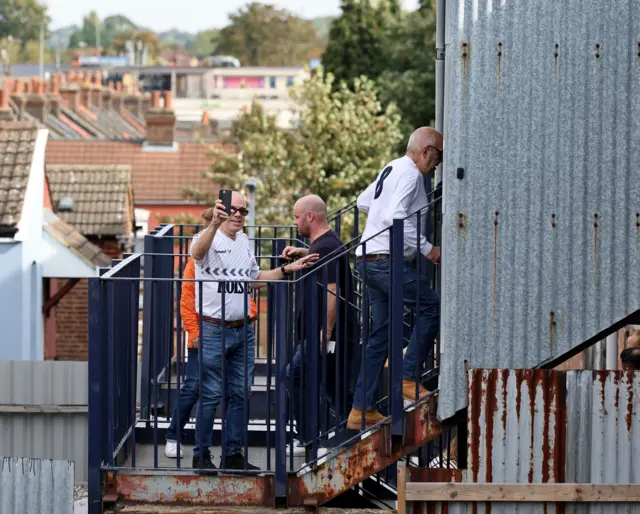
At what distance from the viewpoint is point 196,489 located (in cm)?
771

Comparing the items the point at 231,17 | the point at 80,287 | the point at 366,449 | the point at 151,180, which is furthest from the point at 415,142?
the point at 231,17

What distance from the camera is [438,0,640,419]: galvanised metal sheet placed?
720 cm

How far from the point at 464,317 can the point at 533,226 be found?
61 centimetres

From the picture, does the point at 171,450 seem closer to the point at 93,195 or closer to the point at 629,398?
the point at 629,398

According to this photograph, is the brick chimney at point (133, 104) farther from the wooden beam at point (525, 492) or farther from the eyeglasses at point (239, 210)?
the wooden beam at point (525, 492)

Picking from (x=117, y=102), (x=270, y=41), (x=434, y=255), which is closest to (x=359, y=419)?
(x=434, y=255)

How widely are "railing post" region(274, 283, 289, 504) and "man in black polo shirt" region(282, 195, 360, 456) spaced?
0.62ft

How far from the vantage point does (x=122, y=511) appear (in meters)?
7.62

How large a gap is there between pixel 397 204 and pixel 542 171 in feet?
2.89

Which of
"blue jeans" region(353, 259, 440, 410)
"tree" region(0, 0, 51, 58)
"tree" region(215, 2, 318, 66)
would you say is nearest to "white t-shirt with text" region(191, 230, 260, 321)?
"blue jeans" region(353, 259, 440, 410)

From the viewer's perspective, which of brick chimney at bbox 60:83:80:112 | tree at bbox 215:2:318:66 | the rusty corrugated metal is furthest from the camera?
tree at bbox 215:2:318:66

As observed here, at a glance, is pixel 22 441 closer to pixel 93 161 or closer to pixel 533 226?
pixel 533 226

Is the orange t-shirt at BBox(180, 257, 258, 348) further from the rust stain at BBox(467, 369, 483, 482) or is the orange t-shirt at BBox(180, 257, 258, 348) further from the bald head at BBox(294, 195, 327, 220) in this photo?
the rust stain at BBox(467, 369, 483, 482)

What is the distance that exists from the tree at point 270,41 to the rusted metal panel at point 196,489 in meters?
136
